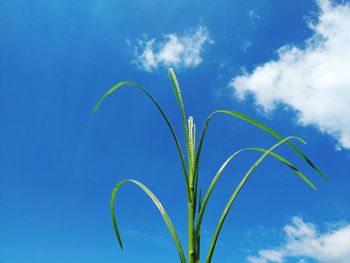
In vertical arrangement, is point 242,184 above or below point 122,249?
above

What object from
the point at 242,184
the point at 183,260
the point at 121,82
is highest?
the point at 121,82

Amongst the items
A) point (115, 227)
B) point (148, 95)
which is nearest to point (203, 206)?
point (115, 227)

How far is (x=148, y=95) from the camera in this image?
1699mm

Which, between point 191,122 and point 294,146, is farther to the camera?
point 191,122

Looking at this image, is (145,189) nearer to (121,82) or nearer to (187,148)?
(187,148)

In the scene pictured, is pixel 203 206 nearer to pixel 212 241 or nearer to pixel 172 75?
pixel 212 241

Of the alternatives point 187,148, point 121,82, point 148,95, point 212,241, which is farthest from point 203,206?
point 121,82

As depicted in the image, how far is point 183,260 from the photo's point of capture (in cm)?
144

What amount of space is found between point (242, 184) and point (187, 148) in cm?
28

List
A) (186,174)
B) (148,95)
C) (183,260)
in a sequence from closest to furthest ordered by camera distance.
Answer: (183,260) → (186,174) → (148,95)

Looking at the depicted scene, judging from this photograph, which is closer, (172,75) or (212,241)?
(212,241)

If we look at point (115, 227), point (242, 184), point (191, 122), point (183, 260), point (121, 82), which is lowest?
point (183, 260)

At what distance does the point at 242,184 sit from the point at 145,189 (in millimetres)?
403

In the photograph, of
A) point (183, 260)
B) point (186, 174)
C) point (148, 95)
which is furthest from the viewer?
point (148, 95)
